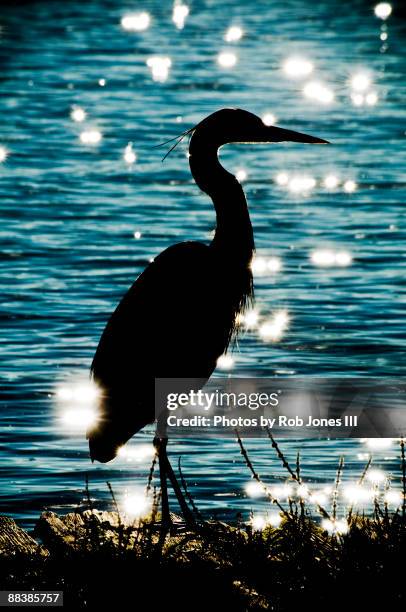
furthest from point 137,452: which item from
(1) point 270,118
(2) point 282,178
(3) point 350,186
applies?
(1) point 270,118

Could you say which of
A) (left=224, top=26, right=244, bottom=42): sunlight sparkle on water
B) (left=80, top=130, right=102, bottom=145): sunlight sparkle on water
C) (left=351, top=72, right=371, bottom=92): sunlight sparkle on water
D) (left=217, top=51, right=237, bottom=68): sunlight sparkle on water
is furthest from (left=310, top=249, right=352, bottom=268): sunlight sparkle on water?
(left=224, top=26, right=244, bottom=42): sunlight sparkle on water

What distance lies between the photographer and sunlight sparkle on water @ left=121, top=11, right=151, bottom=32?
38381 millimetres

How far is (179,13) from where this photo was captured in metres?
42.0

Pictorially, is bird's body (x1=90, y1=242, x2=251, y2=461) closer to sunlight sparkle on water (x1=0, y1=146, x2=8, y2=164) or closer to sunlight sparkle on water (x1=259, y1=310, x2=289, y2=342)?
sunlight sparkle on water (x1=259, y1=310, x2=289, y2=342)

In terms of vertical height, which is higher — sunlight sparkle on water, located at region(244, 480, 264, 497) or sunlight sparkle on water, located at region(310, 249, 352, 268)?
sunlight sparkle on water, located at region(310, 249, 352, 268)

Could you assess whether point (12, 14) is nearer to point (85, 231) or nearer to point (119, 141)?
point (119, 141)

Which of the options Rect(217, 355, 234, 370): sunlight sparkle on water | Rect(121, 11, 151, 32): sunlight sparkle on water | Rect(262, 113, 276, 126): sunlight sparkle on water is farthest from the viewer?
Rect(121, 11, 151, 32): sunlight sparkle on water

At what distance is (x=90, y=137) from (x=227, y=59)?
8.57 meters

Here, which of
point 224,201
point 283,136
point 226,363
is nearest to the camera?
point 224,201

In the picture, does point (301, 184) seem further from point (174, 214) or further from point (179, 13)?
point (179, 13)

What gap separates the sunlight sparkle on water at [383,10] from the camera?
39.2m

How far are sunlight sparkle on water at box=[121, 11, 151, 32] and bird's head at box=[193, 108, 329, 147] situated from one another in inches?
1214

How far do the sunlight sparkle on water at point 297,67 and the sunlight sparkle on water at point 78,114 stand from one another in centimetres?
522

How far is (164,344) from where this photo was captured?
7.07 meters
